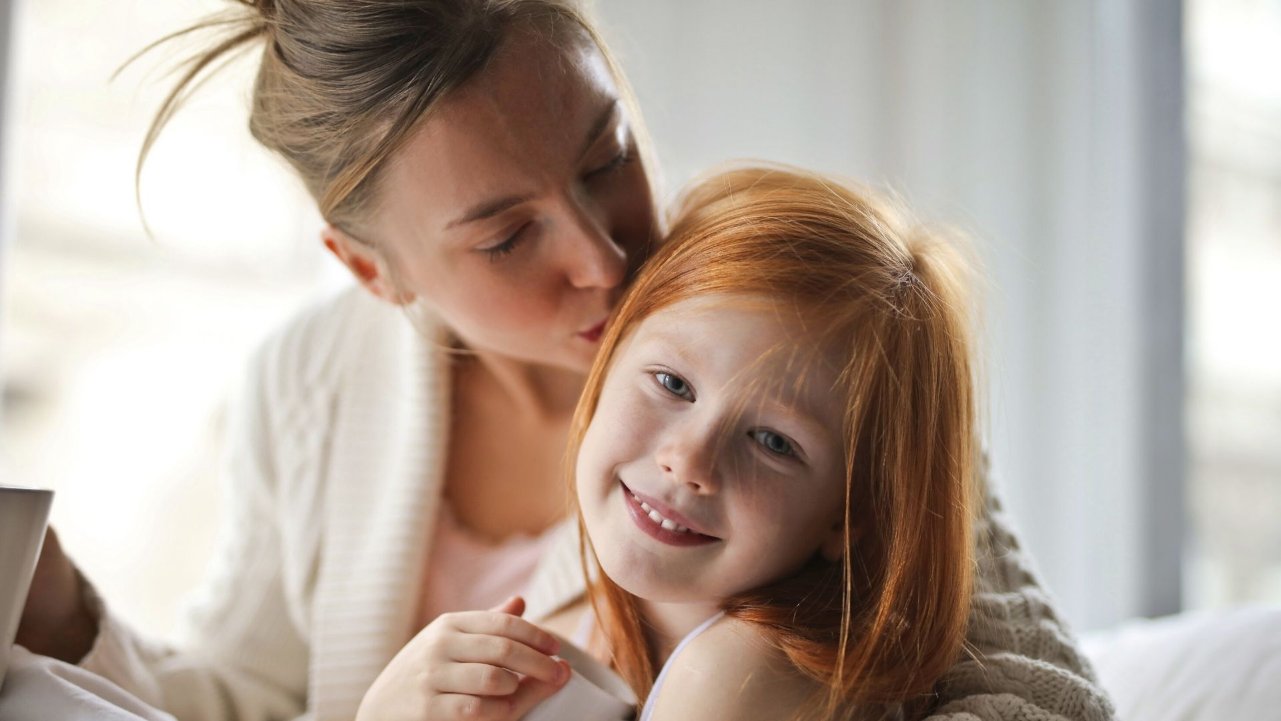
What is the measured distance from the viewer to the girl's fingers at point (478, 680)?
2.67 ft

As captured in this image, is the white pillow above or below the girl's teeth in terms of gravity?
below

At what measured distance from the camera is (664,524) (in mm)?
841

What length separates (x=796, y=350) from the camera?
2.70ft

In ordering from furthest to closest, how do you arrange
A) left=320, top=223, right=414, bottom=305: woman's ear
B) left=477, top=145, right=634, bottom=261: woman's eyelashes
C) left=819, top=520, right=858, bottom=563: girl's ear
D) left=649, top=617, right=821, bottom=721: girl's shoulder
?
left=320, top=223, right=414, bottom=305: woman's ear < left=477, top=145, right=634, bottom=261: woman's eyelashes < left=819, top=520, right=858, bottom=563: girl's ear < left=649, top=617, right=821, bottom=721: girl's shoulder

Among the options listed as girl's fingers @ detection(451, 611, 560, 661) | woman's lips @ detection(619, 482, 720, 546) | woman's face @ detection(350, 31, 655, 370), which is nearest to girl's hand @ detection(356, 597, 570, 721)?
girl's fingers @ detection(451, 611, 560, 661)

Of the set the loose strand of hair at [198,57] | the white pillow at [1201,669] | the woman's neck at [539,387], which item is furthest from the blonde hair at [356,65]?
the white pillow at [1201,669]

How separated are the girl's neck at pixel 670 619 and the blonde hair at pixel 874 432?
0.17 feet

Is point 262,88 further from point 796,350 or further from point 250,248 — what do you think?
point 250,248

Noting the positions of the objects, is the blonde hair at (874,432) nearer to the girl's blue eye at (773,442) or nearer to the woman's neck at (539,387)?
the girl's blue eye at (773,442)

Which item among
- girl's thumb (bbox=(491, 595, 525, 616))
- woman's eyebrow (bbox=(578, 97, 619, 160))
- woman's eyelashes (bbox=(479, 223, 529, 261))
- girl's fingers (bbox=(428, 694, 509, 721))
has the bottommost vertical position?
girl's fingers (bbox=(428, 694, 509, 721))

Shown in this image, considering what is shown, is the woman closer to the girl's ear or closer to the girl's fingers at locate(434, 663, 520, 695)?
the girl's fingers at locate(434, 663, 520, 695)

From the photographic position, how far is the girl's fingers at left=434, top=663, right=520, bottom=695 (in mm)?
812

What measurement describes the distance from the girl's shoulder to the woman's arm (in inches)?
4.9

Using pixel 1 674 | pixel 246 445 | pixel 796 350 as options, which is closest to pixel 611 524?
pixel 796 350
